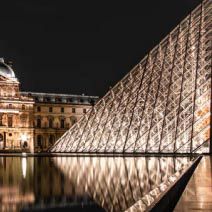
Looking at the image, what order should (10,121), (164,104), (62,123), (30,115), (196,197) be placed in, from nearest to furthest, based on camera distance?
(196,197) < (164,104) < (10,121) < (30,115) < (62,123)

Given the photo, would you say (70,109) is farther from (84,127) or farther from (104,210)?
(104,210)

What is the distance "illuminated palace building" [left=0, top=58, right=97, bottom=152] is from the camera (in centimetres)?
9656

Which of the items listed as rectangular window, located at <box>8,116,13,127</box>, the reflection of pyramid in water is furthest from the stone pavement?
rectangular window, located at <box>8,116,13,127</box>

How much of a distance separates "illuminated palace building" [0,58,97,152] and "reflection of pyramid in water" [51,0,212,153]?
50936mm

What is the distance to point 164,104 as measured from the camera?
37719 mm

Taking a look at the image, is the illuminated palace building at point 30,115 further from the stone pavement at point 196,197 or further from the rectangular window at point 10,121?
the stone pavement at point 196,197

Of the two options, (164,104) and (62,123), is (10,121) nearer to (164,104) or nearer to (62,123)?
(62,123)

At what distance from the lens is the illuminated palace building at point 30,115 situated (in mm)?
96562

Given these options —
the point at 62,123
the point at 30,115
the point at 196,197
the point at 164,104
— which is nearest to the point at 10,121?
the point at 30,115

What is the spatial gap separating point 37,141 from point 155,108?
70070 mm

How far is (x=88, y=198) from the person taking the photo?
10812mm

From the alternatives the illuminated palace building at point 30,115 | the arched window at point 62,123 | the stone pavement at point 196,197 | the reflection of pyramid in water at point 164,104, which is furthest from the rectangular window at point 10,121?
the stone pavement at point 196,197

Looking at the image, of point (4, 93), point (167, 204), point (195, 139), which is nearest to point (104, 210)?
point (167, 204)

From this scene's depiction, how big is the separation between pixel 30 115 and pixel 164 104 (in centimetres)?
6500
